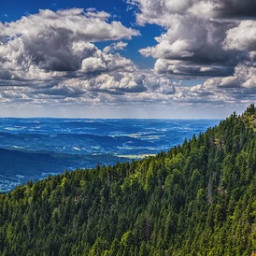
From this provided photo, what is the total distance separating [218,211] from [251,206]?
72.7 feet

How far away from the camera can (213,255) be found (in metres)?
155

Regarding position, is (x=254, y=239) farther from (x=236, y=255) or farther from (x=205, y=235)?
(x=205, y=235)

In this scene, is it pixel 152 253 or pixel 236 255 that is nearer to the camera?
pixel 236 255

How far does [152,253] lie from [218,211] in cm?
4049

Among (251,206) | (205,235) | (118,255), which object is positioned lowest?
(118,255)

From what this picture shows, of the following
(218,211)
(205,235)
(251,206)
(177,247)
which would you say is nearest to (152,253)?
(177,247)

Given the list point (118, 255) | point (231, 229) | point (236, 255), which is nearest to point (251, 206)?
point (231, 229)

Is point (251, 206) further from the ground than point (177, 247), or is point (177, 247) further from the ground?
point (251, 206)

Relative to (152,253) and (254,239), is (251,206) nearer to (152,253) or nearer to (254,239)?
(254,239)

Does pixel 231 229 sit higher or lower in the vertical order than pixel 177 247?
higher

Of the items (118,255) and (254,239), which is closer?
(254,239)

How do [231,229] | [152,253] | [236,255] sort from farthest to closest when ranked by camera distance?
[152,253] < [231,229] < [236,255]

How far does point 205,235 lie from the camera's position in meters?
183

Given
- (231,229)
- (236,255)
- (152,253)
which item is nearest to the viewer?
(236,255)
